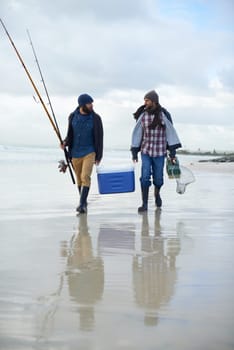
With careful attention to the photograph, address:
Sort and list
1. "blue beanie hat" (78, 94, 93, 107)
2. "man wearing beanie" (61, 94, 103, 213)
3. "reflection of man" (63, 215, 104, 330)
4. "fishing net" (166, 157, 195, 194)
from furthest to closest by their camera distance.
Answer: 1. "fishing net" (166, 157, 195, 194)
2. "man wearing beanie" (61, 94, 103, 213)
3. "blue beanie hat" (78, 94, 93, 107)
4. "reflection of man" (63, 215, 104, 330)

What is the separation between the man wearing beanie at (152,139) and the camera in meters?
6.48

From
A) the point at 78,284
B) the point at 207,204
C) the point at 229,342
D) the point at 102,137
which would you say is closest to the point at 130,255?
the point at 78,284

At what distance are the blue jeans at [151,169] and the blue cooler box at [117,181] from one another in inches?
7.5

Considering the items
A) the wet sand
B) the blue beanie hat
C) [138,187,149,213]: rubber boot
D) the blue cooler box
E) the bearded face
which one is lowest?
the wet sand

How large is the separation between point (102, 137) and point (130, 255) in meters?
2.95

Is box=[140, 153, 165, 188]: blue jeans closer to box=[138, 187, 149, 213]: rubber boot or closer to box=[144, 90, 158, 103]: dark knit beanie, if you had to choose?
box=[138, 187, 149, 213]: rubber boot

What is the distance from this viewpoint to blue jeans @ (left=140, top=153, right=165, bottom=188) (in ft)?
21.5

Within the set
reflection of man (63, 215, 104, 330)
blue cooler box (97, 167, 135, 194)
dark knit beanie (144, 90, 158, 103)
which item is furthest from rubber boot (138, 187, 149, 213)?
reflection of man (63, 215, 104, 330)

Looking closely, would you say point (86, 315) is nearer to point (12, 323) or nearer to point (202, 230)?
point (12, 323)

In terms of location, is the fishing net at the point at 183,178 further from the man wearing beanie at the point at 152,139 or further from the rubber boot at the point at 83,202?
the rubber boot at the point at 83,202

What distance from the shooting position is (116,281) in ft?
9.95

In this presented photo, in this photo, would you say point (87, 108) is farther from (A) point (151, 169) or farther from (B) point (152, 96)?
(A) point (151, 169)

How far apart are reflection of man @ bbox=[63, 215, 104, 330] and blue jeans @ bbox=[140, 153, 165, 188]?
2.34m

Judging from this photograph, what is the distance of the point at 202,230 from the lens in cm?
495
